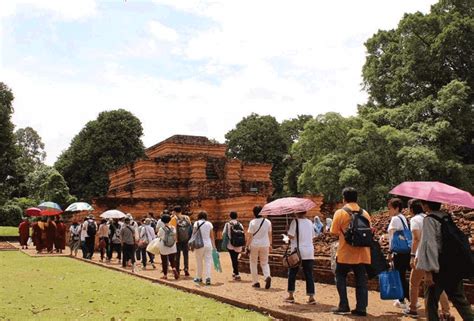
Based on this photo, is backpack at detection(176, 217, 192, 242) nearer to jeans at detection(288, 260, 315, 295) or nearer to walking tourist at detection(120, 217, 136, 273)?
walking tourist at detection(120, 217, 136, 273)

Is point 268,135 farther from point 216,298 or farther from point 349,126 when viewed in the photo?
point 216,298

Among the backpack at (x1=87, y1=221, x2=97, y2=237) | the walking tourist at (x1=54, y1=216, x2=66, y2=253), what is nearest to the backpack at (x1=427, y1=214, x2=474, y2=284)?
the backpack at (x1=87, y1=221, x2=97, y2=237)

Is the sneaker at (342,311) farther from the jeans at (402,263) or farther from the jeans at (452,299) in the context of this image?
the jeans at (452,299)

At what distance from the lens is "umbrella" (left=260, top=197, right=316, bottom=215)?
9359mm

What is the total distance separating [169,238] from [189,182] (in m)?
17.2

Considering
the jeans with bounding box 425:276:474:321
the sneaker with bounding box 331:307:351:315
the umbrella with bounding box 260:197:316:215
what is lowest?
the sneaker with bounding box 331:307:351:315

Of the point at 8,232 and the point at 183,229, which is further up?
the point at 183,229

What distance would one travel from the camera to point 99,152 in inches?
2142

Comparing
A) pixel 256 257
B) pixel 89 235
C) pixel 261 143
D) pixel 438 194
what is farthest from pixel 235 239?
pixel 261 143

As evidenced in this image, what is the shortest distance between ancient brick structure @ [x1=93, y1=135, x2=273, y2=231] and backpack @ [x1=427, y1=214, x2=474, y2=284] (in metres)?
18.6

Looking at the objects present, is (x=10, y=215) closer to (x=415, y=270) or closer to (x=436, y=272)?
(x=415, y=270)

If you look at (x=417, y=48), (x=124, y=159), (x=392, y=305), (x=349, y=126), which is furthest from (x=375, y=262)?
(x=124, y=159)

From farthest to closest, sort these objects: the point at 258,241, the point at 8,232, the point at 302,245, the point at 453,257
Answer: the point at 8,232 < the point at 258,241 < the point at 302,245 < the point at 453,257

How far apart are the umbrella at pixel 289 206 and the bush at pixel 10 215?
128ft
